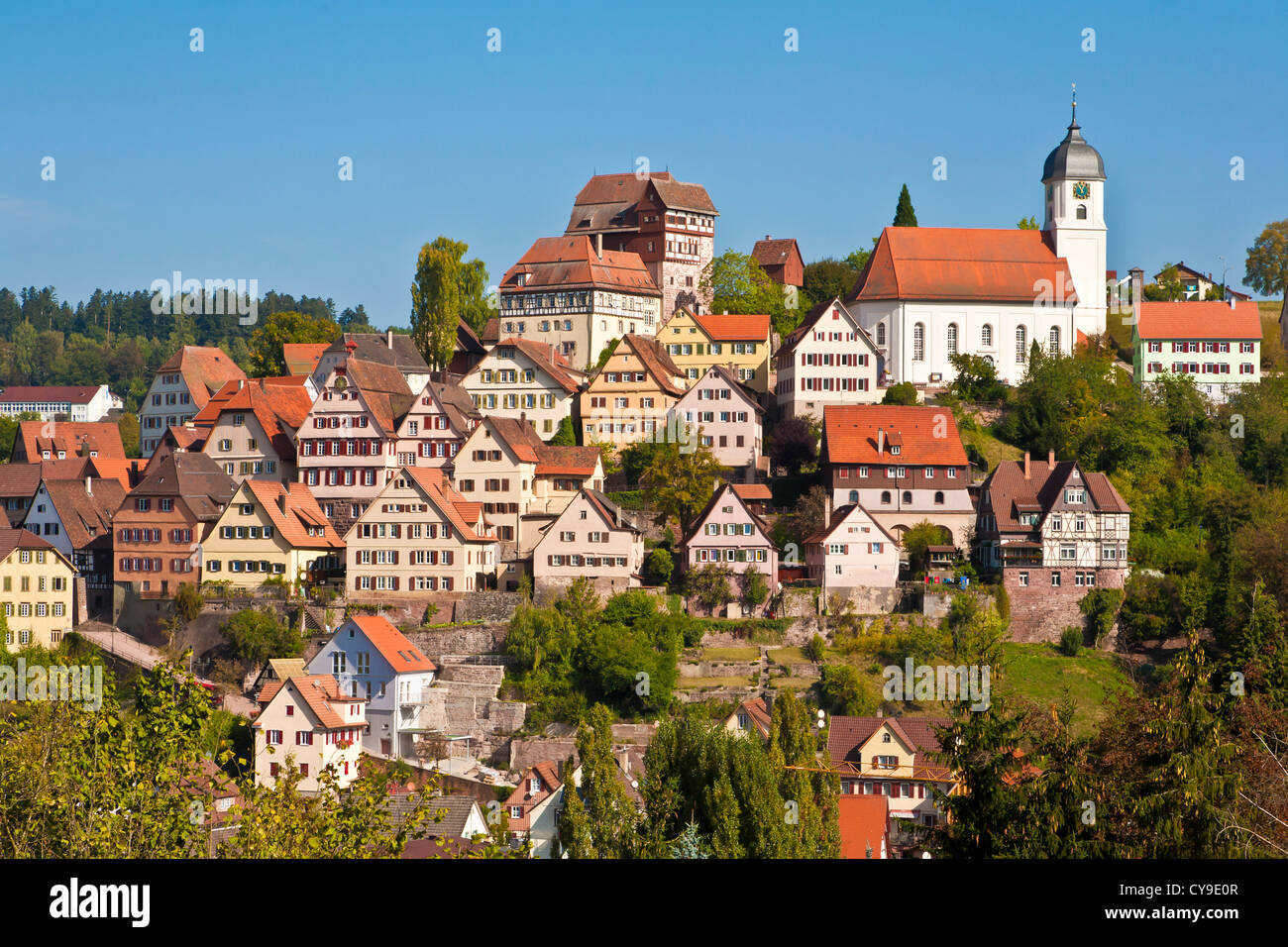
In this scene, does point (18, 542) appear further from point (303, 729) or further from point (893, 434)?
point (893, 434)

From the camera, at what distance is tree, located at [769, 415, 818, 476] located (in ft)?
246

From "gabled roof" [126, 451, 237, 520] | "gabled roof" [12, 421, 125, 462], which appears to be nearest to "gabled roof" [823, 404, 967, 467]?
"gabled roof" [126, 451, 237, 520]

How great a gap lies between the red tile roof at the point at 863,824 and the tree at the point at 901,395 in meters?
32.2

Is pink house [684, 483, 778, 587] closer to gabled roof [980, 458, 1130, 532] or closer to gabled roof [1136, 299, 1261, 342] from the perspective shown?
gabled roof [980, 458, 1130, 532]

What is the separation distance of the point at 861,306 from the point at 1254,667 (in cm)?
5781

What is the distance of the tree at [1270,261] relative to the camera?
362ft

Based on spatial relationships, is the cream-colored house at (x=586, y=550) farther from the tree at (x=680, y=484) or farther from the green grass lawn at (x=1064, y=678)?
the green grass lawn at (x=1064, y=678)

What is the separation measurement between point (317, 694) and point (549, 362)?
2998cm

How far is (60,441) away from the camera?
8519 cm

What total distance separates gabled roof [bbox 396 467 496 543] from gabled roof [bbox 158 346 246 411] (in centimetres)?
2649

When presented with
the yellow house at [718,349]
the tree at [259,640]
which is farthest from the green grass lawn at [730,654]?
the yellow house at [718,349]

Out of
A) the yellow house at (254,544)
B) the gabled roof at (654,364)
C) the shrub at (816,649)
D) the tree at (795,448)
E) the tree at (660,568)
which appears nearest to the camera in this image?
the shrub at (816,649)

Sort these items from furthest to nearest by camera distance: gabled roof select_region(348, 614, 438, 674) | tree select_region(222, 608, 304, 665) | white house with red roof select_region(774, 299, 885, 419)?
white house with red roof select_region(774, 299, 885, 419), tree select_region(222, 608, 304, 665), gabled roof select_region(348, 614, 438, 674)

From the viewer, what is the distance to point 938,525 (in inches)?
2726
